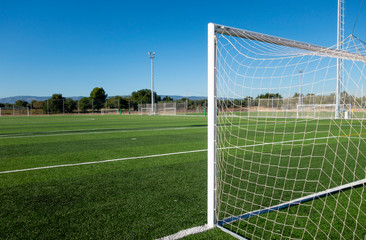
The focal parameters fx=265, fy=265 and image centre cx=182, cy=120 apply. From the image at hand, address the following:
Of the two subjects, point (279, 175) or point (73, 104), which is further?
point (73, 104)

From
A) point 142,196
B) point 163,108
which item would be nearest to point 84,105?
point 163,108

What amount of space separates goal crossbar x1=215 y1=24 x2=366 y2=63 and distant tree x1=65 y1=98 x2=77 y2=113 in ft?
149

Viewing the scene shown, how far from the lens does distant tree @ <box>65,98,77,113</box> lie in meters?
44.2

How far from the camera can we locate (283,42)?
3590 mm

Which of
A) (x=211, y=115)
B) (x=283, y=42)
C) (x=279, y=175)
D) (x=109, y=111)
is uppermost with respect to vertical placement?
(x=283, y=42)

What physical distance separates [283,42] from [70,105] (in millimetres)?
45726

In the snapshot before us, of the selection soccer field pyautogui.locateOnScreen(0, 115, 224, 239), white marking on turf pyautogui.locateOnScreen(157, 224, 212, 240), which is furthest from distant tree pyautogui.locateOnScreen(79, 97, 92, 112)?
white marking on turf pyautogui.locateOnScreen(157, 224, 212, 240)

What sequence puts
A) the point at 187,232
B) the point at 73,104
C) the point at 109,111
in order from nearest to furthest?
the point at 187,232 → the point at 73,104 → the point at 109,111

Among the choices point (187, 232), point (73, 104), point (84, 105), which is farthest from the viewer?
point (84, 105)

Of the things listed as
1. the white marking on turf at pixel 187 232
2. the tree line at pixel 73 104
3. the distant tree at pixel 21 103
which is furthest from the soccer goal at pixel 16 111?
the white marking on turf at pixel 187 232

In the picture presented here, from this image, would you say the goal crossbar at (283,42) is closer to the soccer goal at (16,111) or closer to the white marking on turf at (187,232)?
the white marking on turf at (187,232)

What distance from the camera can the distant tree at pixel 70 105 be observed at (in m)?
44.2

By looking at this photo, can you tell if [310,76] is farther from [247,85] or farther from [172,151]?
[172,151]

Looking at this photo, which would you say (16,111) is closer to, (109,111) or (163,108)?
(109,111)
